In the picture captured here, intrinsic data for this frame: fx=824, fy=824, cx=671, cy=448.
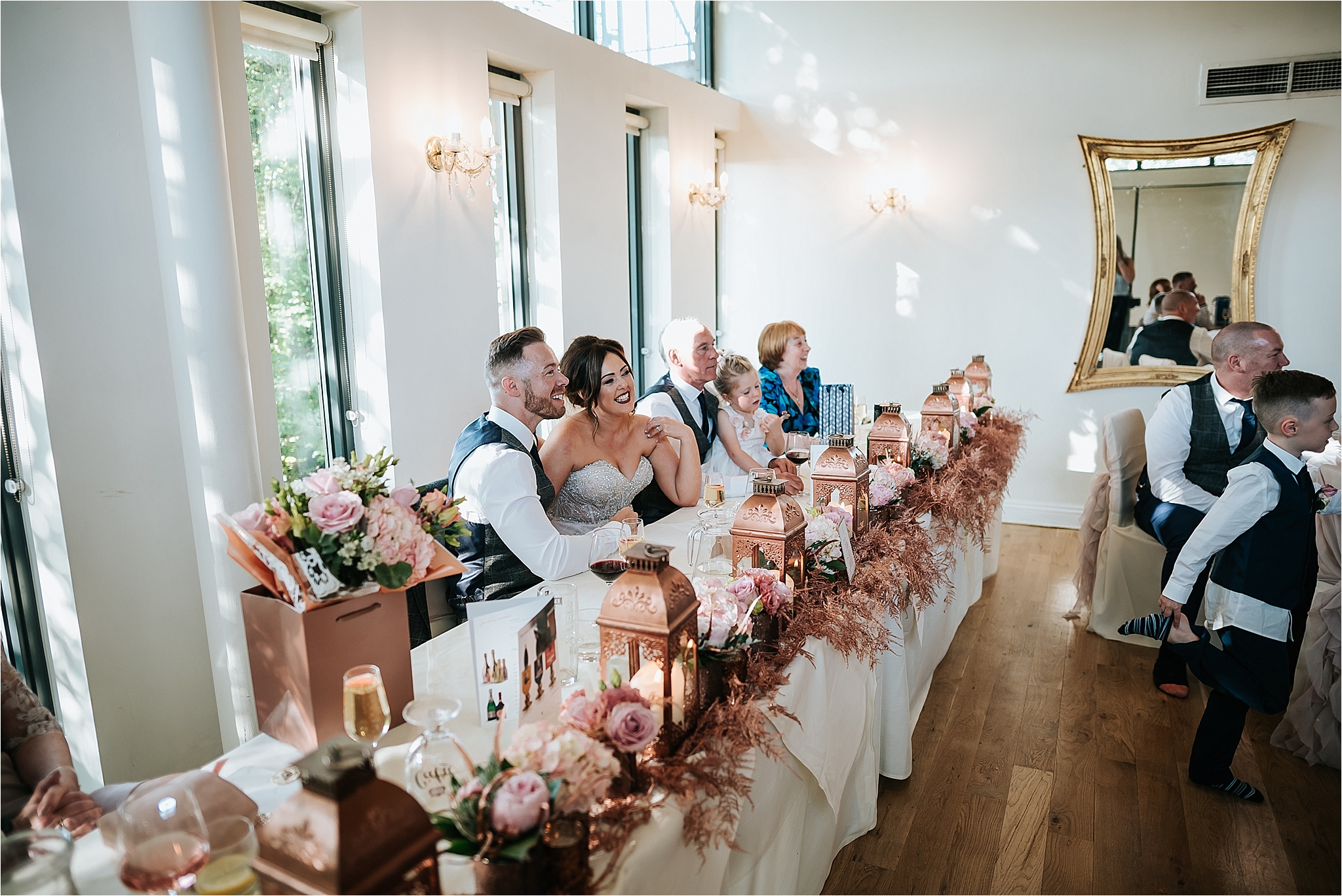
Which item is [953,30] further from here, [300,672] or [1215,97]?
[300,672]

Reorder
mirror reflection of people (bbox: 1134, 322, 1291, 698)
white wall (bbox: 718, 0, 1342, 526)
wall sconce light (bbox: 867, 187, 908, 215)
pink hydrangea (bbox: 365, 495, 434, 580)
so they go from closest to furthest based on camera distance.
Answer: pink hydrangea (bbox: 365, 495, 434, 580) → mirror reflection of people (bbox: 1134, 322, 1291, 698) → white wall (bbox: 718, 0, 1342, 526) → wall sconce light (bbox: 867, 187, 908, 215)

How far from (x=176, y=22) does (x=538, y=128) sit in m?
2.39

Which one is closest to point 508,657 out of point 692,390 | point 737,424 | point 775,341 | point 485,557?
point 485,557

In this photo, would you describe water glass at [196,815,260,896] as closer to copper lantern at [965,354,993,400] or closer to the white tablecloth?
the white tablecloth

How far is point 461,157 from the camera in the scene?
3750 millimetres

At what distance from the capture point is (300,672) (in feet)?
4.50

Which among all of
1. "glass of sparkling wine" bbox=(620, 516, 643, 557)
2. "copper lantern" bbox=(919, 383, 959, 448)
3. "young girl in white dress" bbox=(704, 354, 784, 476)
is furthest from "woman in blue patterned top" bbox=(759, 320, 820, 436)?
"glass of sparkling wine" bbox=(620, 516, 643, 557)

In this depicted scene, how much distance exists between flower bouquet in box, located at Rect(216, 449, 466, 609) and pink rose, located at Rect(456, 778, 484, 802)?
48cm

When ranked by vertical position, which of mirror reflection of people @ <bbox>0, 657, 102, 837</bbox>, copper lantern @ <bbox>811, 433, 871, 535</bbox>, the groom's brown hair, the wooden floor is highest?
the groom's brown hair

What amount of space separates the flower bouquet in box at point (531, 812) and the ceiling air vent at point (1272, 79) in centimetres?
602

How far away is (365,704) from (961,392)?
139 inches

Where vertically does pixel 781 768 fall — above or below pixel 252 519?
below

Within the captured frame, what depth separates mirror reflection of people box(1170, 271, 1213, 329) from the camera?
5.36 meters

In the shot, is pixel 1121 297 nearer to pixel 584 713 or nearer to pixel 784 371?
pixel 784 371
